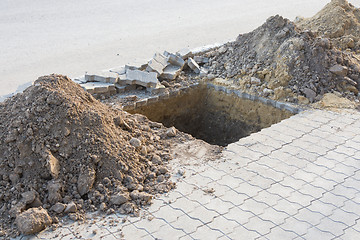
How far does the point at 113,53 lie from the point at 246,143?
19.1 ft

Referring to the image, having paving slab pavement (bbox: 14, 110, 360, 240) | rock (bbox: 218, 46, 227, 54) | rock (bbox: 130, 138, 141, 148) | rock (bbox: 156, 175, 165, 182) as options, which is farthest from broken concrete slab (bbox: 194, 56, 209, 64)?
rock (bbox: 156, 175, 165, 182)

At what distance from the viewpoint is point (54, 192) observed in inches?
182

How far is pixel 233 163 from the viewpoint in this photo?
5.49 metres

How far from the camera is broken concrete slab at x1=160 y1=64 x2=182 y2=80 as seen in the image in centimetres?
803

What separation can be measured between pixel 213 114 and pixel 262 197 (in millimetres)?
3525

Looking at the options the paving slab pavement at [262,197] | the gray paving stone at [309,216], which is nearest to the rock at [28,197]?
the paving slab pavement at [262,197]

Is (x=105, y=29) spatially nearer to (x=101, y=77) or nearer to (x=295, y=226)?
(x=101, y=77)

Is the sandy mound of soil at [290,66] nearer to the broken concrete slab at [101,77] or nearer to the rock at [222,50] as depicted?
the rock at [222,50]

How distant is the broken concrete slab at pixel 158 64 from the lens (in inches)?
313

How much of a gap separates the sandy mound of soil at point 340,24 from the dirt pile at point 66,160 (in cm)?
526

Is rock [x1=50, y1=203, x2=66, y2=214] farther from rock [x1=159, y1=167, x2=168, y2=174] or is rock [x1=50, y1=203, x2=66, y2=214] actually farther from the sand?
the sand

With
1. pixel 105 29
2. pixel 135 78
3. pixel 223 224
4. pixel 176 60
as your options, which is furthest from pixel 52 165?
pixel 105 29

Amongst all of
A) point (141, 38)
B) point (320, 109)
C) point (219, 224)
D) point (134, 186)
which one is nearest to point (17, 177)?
point (134, 186)

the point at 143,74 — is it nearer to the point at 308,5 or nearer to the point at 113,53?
the point at 113,53
